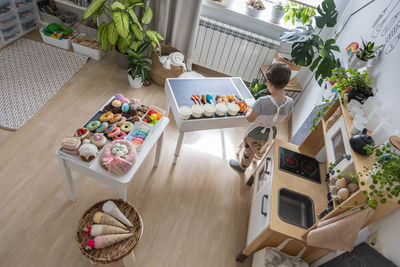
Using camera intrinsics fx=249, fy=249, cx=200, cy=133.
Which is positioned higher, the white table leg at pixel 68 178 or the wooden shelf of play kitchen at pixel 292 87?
the wooden shelf of play kitchen at pixel 292 87

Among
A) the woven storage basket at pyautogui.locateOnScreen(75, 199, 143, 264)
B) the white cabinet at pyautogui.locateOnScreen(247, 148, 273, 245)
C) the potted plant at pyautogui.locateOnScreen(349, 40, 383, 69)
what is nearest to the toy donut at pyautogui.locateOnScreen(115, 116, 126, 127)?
the woven storage basket at pyautogui.locateOnScreen(75, 199, 143, 264)

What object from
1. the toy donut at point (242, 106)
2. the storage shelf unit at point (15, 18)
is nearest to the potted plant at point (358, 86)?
the toy donut at point (242, 106)

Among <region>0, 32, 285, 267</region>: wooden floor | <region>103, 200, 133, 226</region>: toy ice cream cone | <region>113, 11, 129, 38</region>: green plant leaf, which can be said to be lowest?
<region>0, 32, 285, 267</region>: wooden floor

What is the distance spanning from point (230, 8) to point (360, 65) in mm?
2081

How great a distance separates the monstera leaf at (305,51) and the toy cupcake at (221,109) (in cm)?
95

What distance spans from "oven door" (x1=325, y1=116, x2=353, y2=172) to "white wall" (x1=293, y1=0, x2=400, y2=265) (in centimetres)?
30

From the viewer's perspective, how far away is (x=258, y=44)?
11.4 ft

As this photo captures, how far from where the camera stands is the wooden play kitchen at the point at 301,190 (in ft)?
4.93

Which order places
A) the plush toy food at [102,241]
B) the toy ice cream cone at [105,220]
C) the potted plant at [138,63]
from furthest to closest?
the potted plant at [138,63], the toy ice cream cone at [105,220], the plush toy food at [102,241]

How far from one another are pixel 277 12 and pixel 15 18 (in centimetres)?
370

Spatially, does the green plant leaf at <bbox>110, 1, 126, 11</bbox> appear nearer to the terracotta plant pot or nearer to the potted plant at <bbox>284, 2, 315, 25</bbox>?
the terracotta plant pot

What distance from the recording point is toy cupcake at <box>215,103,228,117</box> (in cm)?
241

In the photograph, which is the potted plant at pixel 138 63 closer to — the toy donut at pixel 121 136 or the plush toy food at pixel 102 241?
the toy donut at pixel 121 136

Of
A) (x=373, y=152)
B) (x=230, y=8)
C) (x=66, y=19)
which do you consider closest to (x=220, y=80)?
(x=230, y=8)
